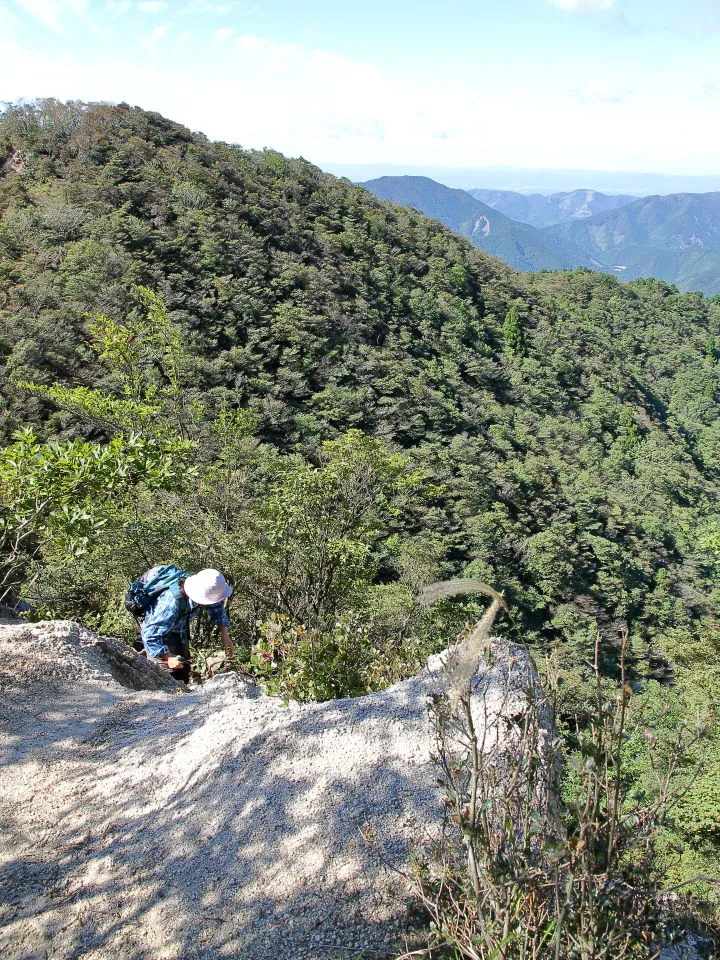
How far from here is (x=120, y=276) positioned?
2864 centimetres

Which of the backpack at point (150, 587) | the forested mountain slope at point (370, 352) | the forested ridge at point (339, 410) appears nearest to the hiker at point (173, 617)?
the backpack at point (150, 587)

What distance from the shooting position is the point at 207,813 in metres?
3.70

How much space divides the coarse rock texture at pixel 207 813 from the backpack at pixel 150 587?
29.9 inches

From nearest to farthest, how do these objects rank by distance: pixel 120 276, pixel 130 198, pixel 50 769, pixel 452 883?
1. pixel 452 883
2. pixel 50 769
3. pixel 120 276
4. pixel 130 198

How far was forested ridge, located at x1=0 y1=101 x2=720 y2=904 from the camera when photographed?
30.1 feet

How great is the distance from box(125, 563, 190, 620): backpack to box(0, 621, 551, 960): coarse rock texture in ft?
2.49

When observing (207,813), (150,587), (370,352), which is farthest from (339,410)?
(207,813)

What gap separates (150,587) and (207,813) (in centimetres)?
247

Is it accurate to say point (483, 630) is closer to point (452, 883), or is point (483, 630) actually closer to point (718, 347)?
point (452, 883)

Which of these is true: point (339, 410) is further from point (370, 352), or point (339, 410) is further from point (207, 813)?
point (207, 813)

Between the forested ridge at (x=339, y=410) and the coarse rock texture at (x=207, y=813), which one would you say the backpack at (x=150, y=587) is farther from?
the forested ridge at (x=339, y=410)

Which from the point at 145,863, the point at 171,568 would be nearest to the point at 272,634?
the point at 171,568

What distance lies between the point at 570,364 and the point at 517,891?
54.8 meters

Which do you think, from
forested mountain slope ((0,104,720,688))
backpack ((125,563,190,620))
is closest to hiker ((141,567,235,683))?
backpack ((125,563,190,620))
